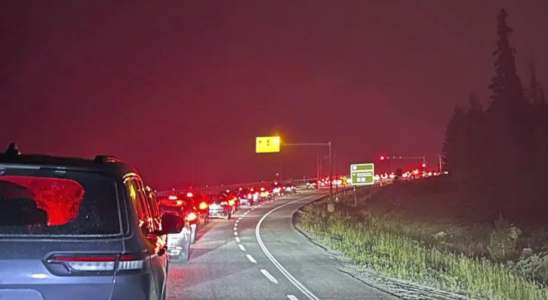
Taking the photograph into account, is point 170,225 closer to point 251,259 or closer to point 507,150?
point 251,259

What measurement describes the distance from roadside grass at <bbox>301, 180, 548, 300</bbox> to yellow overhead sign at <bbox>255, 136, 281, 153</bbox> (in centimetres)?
2841

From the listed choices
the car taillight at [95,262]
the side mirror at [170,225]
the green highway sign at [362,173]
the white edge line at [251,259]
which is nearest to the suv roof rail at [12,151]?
the car taillight at [95,262]

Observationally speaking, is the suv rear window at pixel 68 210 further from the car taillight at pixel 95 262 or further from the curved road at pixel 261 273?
the curved road at pixel 261 273

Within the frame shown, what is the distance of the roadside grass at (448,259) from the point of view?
14.1 m

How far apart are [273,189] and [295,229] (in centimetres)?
5781

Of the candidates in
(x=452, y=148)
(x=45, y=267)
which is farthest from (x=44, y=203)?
(x=452, y=148)

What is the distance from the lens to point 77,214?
4.82 metres

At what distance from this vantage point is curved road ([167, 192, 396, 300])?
13695 mm

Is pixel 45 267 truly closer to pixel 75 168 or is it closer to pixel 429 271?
pixel 75 168

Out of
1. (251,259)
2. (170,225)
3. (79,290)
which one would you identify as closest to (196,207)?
(251,259)

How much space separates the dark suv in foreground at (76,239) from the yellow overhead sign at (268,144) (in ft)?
222

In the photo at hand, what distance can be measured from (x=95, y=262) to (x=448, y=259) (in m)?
16.3

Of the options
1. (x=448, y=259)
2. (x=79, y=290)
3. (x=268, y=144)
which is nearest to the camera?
(x=79, y=290)

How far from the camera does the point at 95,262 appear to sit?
14.5 ft
